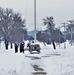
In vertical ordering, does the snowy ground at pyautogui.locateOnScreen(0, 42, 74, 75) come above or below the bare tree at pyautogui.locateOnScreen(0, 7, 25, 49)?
below

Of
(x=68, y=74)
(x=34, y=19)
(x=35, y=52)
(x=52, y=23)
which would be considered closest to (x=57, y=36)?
(x=52, y=23)

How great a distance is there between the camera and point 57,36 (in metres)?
93.3

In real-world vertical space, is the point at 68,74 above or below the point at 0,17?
below

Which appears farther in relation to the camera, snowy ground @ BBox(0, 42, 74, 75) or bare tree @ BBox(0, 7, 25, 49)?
bare tree @ BBox(0, 7, 25, 49)

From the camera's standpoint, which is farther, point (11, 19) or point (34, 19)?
point (11, 19)

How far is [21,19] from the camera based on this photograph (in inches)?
2474

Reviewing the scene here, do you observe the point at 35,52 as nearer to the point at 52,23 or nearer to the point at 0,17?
the point at 0,17

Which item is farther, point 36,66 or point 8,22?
point 8,22

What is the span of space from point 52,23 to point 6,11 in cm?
3178

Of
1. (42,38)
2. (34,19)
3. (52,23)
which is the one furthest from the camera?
(42,38)

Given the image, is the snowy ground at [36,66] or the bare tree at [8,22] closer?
the snowy ground at [36,66]

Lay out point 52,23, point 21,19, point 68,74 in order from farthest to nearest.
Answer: point 52,23 < point 21,19 < point 68,74

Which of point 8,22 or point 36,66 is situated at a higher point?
point 8,22

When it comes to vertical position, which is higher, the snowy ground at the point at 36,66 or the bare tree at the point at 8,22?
the bare tree at the point at 8,22
